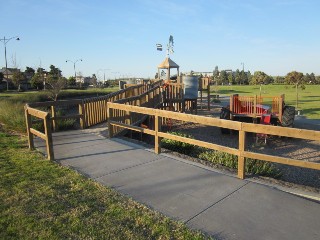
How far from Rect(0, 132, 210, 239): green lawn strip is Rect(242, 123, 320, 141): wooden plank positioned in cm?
213

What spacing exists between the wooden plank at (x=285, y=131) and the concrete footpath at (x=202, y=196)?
0.86 metres

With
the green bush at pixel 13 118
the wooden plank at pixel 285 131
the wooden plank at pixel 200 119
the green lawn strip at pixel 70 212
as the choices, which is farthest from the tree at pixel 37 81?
the wooden plank at pixel 285 131

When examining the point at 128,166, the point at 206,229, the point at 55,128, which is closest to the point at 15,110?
the point at 55,128

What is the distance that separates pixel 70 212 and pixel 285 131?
10.8 feet

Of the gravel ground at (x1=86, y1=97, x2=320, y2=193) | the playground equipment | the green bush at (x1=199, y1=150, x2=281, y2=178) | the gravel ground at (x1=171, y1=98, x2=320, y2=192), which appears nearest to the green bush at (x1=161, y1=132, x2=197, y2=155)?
the green bush at (x1=199, y1=150, x2=281, y2=178)

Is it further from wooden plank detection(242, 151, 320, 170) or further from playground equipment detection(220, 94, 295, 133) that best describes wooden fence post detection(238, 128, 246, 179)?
playground equipment detection(220, 94, 295, 133)

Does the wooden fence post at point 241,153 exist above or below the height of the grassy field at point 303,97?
above

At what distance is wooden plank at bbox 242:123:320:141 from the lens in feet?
14.5

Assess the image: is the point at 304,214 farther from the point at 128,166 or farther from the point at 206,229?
the point at 128,166

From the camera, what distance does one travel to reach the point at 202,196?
448 centimetres

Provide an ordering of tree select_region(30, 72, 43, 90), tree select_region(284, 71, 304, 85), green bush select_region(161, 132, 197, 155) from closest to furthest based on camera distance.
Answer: green bush select_region(161, 132, 197, 155) → tree select_region(284, 71, 304, 85) → tree select_region(30, 72, 43, 90)

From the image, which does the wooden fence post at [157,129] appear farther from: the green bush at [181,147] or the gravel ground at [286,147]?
the gravel ground at [286,147]

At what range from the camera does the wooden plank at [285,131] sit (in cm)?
441

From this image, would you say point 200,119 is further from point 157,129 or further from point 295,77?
point 295,77
